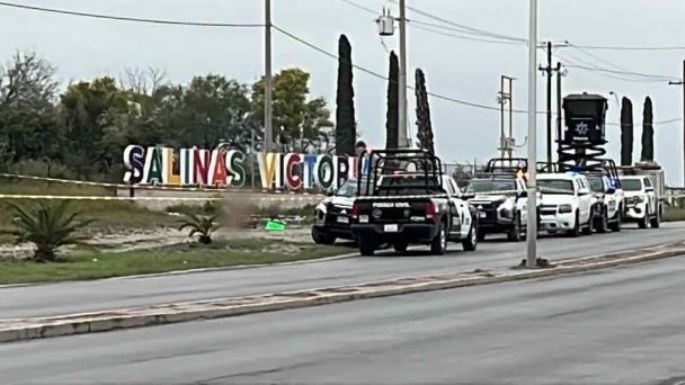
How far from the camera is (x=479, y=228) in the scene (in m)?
40.7

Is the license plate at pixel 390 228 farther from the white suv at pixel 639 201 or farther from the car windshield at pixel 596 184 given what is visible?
the white suv at pixel 639 201

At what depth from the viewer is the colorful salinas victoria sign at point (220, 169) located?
55.8 meters

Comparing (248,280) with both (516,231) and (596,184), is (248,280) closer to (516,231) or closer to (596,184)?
(516,231)

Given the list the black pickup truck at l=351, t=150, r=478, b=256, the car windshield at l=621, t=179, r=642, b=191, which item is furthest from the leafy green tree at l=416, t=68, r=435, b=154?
the black pickup truck at l=351, t=150, r=478, b=256

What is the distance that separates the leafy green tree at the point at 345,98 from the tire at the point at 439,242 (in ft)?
118

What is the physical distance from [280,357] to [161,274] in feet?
43.5

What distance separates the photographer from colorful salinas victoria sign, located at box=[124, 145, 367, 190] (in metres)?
55.8

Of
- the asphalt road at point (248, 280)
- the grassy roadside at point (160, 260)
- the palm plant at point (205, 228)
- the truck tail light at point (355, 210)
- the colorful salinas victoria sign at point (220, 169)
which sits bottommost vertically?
the asphalt road at point (248, 280)

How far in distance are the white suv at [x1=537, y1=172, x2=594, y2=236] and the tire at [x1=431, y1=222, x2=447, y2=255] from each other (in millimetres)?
9551

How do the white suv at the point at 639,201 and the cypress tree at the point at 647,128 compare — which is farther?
the cypress tree at the point at 647,128

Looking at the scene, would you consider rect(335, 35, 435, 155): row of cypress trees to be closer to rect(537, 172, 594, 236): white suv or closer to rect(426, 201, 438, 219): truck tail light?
rect(537, 172, 594, 236): white suv

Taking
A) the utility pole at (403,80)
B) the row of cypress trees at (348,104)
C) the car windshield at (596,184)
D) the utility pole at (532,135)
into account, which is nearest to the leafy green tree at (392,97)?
the row of cypress trees at (348,104)

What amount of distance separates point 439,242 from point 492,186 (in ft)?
24.5

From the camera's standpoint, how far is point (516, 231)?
133 ft
